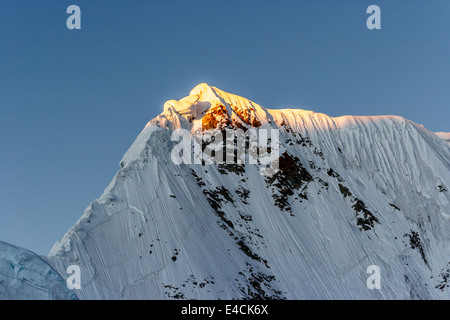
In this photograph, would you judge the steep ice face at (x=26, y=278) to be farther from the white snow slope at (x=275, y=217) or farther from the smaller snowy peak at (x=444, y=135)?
the smaller snowy peak at (x=444, y=135)

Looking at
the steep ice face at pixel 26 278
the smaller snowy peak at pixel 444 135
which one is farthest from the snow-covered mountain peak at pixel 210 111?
the steep ice face at pixel 26 278

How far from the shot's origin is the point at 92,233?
6006cm

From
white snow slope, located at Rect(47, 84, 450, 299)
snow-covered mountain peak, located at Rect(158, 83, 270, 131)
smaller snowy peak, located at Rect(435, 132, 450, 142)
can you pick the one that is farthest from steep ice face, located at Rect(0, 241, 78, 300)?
smaller snowy peak, located at Rect(435, 132, 450, 142)

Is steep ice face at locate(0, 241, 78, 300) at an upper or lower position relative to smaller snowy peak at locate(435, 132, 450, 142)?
upper

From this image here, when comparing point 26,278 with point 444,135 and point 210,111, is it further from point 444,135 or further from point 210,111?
point 444,135

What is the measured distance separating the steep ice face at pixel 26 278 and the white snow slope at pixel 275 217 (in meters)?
24.5

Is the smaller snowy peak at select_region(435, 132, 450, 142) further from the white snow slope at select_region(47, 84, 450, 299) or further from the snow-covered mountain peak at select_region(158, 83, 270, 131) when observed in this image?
the snow-covered mountain peak at select_region(158, 83, 270, 131)

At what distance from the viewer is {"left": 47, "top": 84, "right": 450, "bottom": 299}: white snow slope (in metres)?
59.5

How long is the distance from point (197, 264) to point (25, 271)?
32.2m

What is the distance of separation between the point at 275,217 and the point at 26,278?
4911cm

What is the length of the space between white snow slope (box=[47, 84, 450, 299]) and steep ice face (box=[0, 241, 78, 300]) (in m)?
24.5
